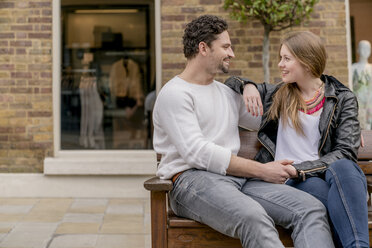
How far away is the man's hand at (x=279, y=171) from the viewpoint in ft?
8.36

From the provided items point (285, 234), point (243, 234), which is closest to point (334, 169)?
point (285, 234)

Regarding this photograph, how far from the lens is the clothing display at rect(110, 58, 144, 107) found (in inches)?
262

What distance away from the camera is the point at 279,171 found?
8.35 feet

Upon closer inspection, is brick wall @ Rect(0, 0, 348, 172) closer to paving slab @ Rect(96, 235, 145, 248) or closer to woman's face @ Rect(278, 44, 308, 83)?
paving slab @ Rect(96, 235, 145, 248)

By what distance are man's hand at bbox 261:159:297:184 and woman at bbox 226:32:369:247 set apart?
56mm

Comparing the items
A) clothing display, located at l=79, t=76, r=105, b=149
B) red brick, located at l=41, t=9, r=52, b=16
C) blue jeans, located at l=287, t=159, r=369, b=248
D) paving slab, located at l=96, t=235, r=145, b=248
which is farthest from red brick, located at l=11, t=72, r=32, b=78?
blue jeans, located at l=287, t=159, r=369, b=248

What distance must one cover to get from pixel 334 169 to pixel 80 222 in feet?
9.23

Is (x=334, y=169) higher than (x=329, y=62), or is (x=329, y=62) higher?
(x=329, y=62)

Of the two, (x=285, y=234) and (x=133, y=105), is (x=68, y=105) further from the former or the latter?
(x=285, y=234)

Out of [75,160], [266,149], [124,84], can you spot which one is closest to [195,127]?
[266,149]

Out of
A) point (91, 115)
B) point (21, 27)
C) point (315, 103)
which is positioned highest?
point (21, 27)

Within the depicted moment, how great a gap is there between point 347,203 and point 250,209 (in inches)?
18.8

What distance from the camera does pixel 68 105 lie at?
6.13m

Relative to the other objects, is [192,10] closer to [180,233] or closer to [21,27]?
[21,27]
